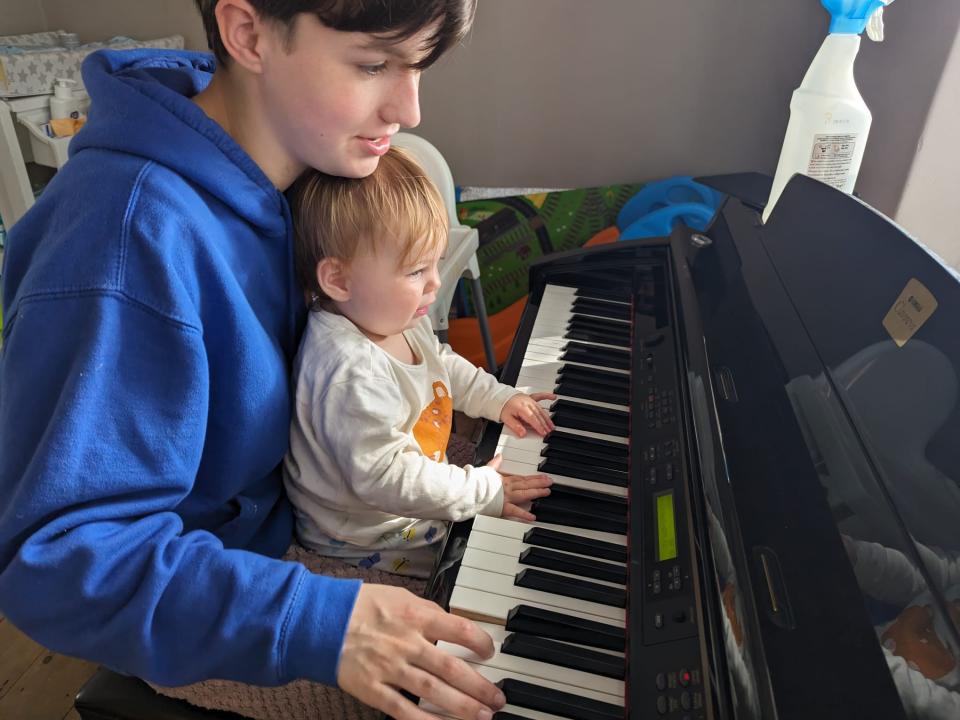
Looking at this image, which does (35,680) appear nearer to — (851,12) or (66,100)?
(66,100)

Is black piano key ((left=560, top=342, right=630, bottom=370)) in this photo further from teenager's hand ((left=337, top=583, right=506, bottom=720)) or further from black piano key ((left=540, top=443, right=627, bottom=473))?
teenager's hand ((left=337, top=583, right=506, bottom=720))

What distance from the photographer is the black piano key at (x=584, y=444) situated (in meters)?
1.05

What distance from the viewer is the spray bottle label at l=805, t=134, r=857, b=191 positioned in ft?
4.26

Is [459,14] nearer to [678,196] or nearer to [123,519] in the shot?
[123,519]

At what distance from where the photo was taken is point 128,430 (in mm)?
702

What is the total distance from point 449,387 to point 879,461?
66cm

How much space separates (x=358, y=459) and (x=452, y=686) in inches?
12.4

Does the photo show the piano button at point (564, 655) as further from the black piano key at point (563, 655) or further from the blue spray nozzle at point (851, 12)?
the blue spray nozzle at point (851, 12)

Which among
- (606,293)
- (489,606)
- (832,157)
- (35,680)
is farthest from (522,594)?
(35,680)

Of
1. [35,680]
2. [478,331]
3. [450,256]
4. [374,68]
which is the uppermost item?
[374,68]

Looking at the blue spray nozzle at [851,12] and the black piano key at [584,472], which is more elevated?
the blue spray nozzle at [851,12]

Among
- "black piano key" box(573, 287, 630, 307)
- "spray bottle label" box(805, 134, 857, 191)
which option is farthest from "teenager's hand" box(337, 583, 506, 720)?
"spray bottle label" box(805, 134, 857, 191)

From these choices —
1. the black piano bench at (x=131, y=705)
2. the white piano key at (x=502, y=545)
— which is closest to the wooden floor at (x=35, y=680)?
the black piano bench at (x=131, y=705)

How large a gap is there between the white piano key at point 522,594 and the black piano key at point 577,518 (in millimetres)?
118
